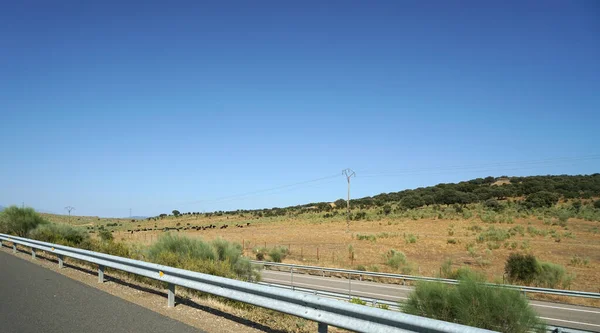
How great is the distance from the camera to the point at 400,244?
45.6 metres

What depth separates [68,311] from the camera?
8.68 m

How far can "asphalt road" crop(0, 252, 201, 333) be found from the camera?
7.45 meters

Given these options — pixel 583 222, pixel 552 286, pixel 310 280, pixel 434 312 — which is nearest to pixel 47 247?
pixel 434 312

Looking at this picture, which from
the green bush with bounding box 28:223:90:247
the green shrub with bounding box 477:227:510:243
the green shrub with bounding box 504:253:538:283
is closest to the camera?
the green bush with bounding box 28:223:90:247

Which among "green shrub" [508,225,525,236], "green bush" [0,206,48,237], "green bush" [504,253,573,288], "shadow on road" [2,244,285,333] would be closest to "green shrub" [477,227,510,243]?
"green shrub" [508,225,525,236]

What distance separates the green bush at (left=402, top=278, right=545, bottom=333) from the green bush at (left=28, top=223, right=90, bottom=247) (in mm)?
17059

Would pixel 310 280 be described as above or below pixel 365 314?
below

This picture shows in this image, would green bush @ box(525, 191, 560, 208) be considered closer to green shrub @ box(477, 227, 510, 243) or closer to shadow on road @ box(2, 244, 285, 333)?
green shrub @ box(477, 227, 510, 243)

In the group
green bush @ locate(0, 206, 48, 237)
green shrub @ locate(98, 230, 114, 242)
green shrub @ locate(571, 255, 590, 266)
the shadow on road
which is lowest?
green shrub @ locate(571, 255, 590, 266)

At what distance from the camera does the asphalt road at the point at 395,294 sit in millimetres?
17234

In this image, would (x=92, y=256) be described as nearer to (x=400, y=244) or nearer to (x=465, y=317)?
(x=465, y=317)

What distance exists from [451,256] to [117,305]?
34.6m

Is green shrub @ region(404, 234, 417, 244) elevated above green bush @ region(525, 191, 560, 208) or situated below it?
below

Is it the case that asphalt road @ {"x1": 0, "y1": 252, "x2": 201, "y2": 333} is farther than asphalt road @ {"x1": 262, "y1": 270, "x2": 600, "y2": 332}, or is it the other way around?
asphalt road @ {"x1": 262, "y1": 270, "x2": 600, "y2": 332}
